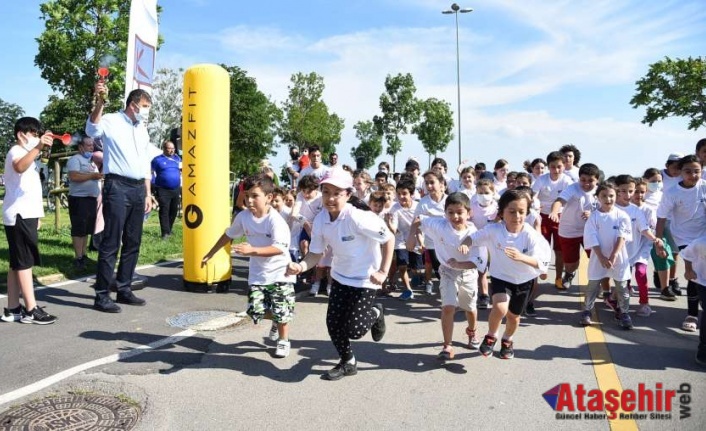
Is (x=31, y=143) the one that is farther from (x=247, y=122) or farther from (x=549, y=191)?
(x=247, y=122)

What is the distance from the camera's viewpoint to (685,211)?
591 cm

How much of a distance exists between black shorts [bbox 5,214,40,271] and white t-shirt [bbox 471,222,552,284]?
13.7 ft

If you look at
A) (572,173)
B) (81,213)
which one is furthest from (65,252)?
(572,173)

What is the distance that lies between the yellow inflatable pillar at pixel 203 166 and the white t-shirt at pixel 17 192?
1760 millimetres

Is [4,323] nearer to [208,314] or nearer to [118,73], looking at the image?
[208,314]

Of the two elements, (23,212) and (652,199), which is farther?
(652,199)

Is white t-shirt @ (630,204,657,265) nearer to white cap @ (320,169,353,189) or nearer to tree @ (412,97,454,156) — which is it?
white cap @ (320,169,353,189)

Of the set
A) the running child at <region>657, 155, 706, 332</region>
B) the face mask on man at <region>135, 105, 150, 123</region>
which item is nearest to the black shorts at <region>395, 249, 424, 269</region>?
the running child at <region>657, 155, 706, 332</region>

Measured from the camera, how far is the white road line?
135 inches

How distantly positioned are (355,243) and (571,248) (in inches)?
158

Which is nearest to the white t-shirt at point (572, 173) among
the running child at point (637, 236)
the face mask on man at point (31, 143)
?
the running child at point (637, 236)

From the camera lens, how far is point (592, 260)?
5629mm

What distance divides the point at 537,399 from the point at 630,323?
238cm

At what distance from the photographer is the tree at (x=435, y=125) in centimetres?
3834
